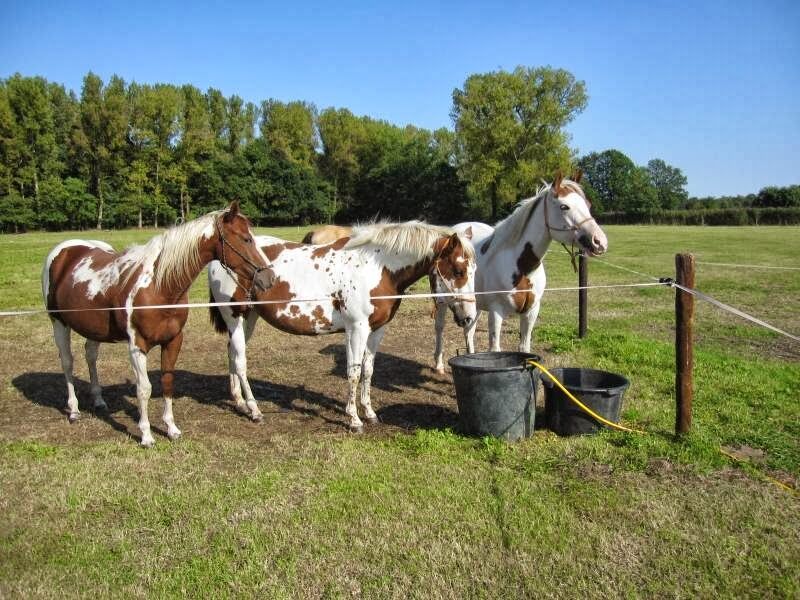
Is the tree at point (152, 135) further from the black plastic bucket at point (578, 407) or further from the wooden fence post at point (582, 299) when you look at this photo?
the black plastic bucket at point (578, 407)

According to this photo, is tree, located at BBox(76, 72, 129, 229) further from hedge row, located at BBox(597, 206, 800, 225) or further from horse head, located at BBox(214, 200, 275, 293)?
hedge row, located at BBox(597, 206, 800, 225)

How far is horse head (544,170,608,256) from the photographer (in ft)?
17.8

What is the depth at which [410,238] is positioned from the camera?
5.40 metres

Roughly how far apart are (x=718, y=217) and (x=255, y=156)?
51.0m

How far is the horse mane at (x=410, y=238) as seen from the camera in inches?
212

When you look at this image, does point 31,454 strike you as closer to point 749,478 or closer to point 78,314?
point 78,314

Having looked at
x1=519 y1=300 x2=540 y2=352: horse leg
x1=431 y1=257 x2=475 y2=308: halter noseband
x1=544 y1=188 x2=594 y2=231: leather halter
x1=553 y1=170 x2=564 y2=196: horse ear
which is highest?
x1=553 y1=170 x2=564 y2=196: horse ear

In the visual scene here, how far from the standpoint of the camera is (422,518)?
364 cm

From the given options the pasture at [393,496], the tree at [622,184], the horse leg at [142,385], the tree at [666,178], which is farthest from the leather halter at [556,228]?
the tree at [666,178]

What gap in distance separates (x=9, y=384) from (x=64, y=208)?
48404 millimetres

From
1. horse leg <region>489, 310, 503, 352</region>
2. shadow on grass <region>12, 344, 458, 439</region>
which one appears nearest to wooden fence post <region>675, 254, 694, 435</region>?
horse leg <region>489, 310, 503, 352</region>

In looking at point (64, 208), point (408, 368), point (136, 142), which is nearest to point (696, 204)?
Result: point (136, 142)

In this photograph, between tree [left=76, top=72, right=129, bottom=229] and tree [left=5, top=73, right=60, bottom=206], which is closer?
tree [left=5, top=73, right=60, bottom=206]

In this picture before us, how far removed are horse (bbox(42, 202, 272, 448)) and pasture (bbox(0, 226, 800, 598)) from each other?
0.85m
